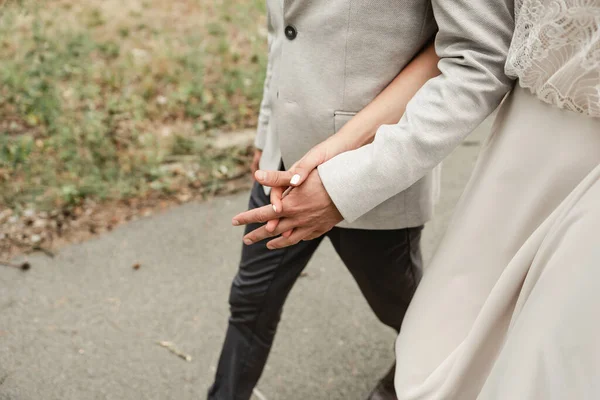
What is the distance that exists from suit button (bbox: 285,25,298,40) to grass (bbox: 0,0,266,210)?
85.6 inches

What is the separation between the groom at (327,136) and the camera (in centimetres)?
148

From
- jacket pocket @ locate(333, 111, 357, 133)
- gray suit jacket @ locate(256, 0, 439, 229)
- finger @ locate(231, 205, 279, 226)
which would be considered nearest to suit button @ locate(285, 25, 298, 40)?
gray suit jacket @ locate(256, 0, 439, 229)

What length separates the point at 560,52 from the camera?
1.14 m

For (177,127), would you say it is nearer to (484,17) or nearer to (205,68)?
(205,68)

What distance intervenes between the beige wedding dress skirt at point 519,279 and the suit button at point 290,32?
1.72 ft

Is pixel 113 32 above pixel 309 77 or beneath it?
beneath

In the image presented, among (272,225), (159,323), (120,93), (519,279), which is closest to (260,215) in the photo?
(272,225)

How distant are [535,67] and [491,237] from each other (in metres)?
0.36

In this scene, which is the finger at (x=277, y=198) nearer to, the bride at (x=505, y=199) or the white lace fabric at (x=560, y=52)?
the bride at (x=505, y=199)

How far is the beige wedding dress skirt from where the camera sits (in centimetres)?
104

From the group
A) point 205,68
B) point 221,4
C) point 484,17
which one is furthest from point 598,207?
point 221,4

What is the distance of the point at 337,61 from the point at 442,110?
1.02 ft

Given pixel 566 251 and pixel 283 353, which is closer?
pixel 566 251

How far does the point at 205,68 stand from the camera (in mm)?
4688
